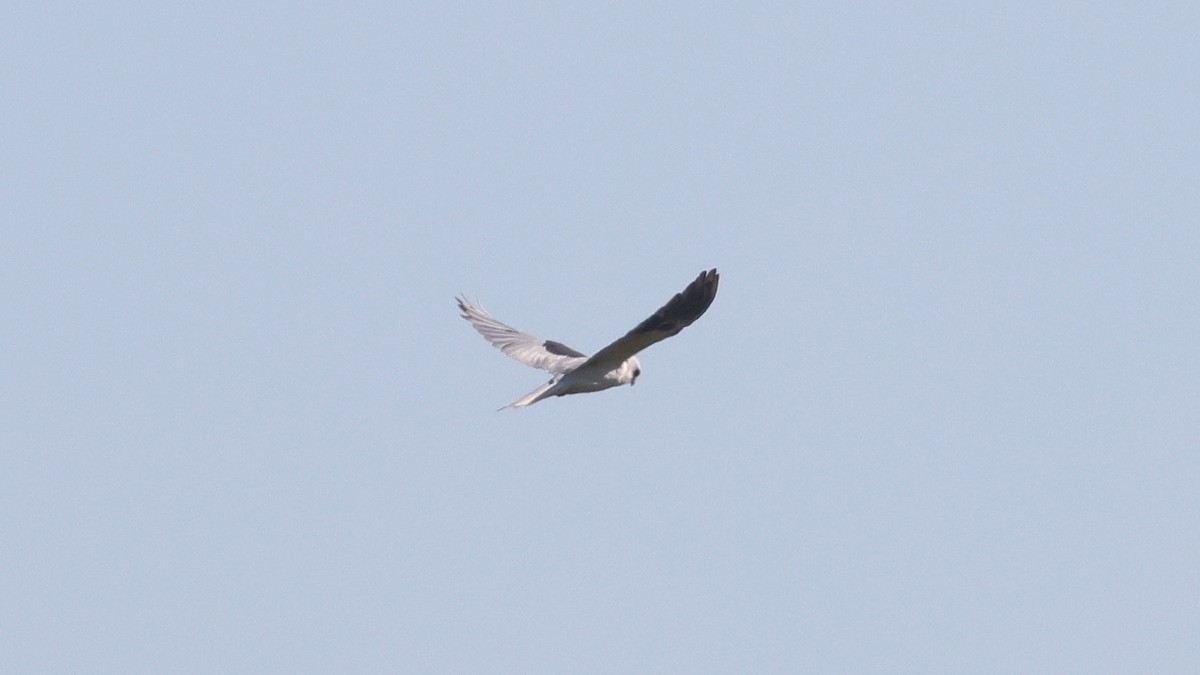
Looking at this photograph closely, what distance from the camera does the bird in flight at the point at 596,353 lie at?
22094 mm

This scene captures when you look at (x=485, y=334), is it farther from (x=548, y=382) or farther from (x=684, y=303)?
(x=684, y=303)

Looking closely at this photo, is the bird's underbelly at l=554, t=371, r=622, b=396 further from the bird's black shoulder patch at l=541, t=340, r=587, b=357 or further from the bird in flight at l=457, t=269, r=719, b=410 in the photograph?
the bird's black shoulder patch at l=541, t=340, r=587, b=357

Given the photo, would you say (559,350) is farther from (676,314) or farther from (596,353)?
(676,314)

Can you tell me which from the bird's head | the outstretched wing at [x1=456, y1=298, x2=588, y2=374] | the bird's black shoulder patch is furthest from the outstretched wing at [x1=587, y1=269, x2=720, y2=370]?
the bird's black shoulder patch

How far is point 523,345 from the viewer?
93.9ft

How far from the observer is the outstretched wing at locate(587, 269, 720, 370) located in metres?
21.9

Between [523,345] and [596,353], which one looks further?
[523,345]

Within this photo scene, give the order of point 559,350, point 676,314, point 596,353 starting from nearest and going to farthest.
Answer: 1. point 676,314
2. point 596,353
3. point 559,350

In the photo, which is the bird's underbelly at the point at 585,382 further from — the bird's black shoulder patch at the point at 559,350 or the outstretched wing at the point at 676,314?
the bird's black shoulder patch at the point at 559,350

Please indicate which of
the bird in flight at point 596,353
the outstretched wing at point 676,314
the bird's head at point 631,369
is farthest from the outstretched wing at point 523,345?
the outstretched wing at point 676,314

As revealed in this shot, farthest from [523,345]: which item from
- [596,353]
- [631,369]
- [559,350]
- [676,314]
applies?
[676,314]

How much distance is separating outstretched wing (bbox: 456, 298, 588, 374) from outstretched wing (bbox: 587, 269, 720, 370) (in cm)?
299

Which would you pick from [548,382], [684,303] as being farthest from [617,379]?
[684,303]

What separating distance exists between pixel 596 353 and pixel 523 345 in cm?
466
